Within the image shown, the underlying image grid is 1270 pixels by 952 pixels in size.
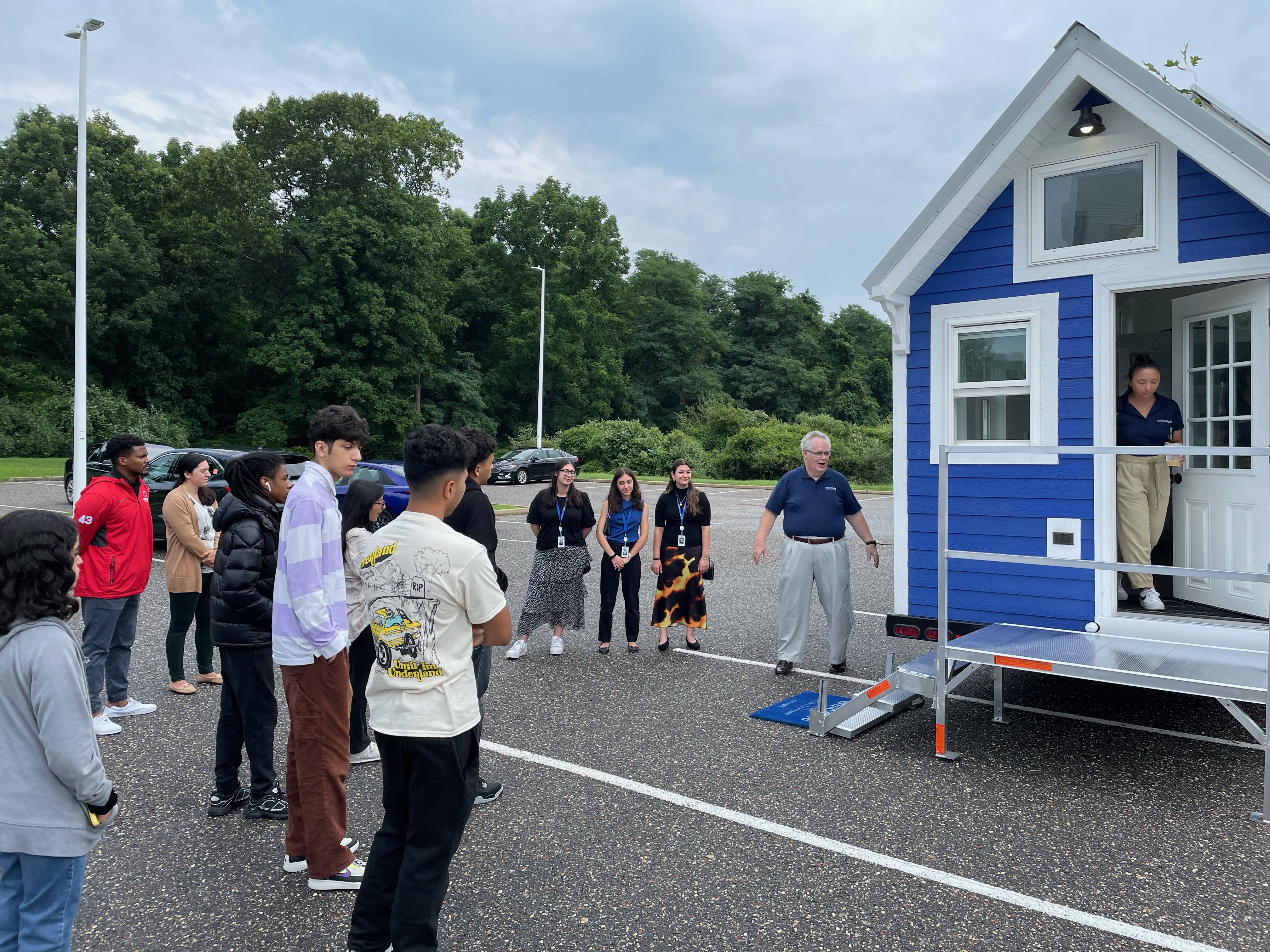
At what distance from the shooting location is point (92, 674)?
5.43 metres

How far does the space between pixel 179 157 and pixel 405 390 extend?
19967mm

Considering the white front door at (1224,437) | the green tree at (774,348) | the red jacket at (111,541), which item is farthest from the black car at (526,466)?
the green tree at (774,348)

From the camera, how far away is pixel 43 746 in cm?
233

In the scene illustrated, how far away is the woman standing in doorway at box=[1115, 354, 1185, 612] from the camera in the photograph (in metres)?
5.92

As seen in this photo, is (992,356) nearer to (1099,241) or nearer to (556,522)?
(1099,241)

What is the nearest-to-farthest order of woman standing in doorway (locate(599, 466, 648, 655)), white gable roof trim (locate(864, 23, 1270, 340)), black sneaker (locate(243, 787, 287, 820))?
1. black sneaker (locate(243, 787, 287, 820))
2. white gable roof trim (locate(864, 23, 1270, 340))
3. woman standing in doorway (locate(599, 466, 648, 655))

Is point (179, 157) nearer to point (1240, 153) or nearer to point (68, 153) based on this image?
point (68, 153)

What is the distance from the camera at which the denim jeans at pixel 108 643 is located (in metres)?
5.38

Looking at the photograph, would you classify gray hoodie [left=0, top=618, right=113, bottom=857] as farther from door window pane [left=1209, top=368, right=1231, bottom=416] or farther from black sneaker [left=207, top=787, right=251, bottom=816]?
door window pane [left=1209, top=368, right=1231, bottom=416]

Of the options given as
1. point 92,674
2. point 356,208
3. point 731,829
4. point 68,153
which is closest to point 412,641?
point 731,829

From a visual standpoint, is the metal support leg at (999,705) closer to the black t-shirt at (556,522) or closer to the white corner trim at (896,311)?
the white corner trim at (896,311)

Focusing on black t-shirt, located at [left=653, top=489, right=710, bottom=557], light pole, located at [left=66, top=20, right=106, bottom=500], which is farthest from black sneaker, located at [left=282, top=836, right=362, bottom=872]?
light pole, located at [left=66, top=20, right=106, bottom=500]

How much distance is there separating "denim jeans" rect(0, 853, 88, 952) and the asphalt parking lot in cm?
91

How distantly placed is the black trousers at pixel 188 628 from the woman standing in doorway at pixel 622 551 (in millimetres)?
3173
